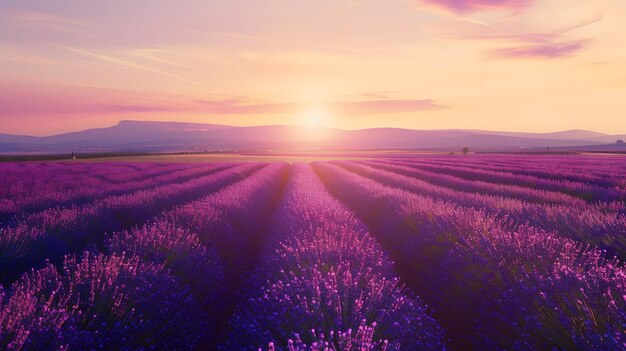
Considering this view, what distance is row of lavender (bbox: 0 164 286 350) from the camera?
3.25m

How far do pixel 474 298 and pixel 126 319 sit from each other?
327 cm

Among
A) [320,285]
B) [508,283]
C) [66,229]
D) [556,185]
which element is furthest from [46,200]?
[556,185]

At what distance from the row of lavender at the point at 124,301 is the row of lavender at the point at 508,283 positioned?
2686 millimetres

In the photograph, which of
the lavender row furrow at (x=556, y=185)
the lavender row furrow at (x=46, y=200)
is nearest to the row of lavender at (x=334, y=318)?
the lavender row furrow at (x=46, y=200)

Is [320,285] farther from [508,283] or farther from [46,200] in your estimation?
[46,200]

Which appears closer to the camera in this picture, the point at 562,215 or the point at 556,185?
the point at 562,215

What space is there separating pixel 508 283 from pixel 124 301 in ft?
11.0

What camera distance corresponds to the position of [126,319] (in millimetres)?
3867

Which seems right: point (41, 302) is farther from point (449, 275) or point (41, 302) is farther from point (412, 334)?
point (449, 275)

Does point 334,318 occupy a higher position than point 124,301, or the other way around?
point 334,318

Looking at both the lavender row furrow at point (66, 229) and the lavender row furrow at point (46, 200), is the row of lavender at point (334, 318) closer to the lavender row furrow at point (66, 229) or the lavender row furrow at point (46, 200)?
the lavender row furrow at point (66, 229)

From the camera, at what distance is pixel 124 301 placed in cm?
402

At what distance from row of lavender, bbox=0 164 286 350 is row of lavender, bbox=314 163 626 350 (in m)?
2.69

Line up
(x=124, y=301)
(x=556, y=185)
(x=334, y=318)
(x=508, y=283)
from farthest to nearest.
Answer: (x=556, y=185)
(x=508, y=283)
(x=124, y=301)
(x=334, y=318)
